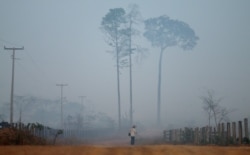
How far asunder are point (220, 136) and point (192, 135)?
20.2ft

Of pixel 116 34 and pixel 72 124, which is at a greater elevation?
pixel 116 34

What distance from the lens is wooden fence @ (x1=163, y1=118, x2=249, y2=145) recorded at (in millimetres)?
23734

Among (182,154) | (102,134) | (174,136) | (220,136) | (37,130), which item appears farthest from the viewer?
(102,134)

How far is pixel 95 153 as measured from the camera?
18.7 metres

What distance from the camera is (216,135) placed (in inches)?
1095

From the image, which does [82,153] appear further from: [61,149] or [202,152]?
[202,152]

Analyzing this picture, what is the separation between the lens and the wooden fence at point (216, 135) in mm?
23734

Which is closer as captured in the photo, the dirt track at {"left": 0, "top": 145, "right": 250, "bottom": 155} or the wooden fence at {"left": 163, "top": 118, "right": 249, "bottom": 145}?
the dirt track at {"left": 0, "top": 145, "right": 250, "bottom": 155}

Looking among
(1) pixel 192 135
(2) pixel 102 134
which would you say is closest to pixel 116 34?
(2) pixel 102 134

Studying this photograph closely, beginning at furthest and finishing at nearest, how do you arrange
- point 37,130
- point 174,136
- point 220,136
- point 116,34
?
point 116,34 → point 174,136 → point 37,130 → point 220,136

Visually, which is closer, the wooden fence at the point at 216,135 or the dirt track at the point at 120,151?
the dirt track at the point at 120,151

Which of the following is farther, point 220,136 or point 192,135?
point 192,135

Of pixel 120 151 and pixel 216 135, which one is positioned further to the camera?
pixel 216 135

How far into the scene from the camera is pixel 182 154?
18.3m
